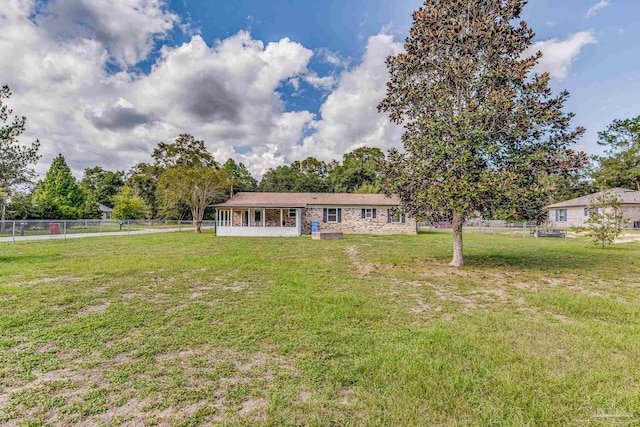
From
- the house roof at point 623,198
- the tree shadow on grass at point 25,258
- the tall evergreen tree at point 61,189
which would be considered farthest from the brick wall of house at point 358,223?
the tall evergreen tree at point 61,189

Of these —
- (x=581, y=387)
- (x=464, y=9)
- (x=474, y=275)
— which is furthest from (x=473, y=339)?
(x=464, y=9)

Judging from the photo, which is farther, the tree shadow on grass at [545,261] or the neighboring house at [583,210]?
the neighboring house at [583,210]

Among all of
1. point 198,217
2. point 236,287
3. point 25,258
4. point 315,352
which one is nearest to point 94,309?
point 236,287

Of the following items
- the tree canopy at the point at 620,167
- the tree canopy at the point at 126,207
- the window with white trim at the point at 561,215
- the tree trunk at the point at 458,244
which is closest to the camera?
the tree trunk at the point at 458,244

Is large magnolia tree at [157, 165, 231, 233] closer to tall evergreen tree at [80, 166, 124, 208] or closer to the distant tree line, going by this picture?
the distant tree line

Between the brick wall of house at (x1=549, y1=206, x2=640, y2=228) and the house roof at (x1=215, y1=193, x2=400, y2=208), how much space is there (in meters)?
22.0

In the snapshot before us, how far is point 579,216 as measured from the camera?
3078 centimetres

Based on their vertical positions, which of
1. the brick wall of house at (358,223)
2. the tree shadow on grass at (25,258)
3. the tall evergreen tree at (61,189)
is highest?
the tall evergreen tree at (61,189)

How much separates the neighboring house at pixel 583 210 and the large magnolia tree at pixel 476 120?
75.6 feet

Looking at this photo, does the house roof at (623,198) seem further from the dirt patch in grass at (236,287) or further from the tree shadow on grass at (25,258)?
the tree shadow on grass at (25,258)

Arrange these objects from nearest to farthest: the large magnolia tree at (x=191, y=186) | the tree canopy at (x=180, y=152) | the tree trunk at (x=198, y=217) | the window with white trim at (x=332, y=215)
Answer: the large magnolia tree at (x=191, y=186)
the window with white trim at (x=332, y=215)
the tree trunk at (x=198, y=217)
the tree canopy at (x=180, y=152)

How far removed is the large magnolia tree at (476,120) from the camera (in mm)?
8242

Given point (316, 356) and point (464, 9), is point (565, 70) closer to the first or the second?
point (464, 9)

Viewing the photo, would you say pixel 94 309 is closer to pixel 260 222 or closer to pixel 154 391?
pixel 154 391
